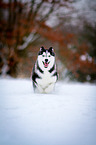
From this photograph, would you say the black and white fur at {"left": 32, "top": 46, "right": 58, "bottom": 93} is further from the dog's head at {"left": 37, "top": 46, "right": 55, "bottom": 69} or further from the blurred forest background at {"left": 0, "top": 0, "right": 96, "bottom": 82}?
the blurred forest background at {"left": 0, "top": 0, "right": 96, "bottom": 82}

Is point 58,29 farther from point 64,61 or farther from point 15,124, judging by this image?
point 15,124

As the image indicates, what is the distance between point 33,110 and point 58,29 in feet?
28.9

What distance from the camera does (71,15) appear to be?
8.35m

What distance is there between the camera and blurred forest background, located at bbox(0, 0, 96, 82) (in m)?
7.92

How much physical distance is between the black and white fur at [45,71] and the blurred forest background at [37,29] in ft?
19.2

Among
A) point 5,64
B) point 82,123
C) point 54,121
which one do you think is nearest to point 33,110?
point 54,121

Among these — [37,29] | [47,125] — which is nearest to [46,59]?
[47,125]

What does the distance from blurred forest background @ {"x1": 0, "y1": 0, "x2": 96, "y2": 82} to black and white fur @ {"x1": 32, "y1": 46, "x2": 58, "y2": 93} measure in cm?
586

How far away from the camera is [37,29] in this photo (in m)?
8.37

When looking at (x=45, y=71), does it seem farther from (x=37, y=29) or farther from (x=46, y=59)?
(x=37, y=29)

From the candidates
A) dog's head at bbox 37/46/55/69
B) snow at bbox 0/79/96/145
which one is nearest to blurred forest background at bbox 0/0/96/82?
dog's head at bbox 37/46/55/69

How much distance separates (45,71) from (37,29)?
639cm

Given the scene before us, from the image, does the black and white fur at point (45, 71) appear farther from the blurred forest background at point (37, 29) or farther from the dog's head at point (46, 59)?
the blurred forest background at point (37, 29)

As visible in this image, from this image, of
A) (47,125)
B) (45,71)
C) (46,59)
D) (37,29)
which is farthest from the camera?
(37,29)
